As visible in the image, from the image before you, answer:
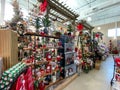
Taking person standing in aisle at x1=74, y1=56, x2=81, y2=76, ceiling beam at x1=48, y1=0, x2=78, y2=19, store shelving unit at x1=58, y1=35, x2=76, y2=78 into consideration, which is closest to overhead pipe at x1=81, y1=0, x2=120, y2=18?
ceiling beam at x1=48, y1=0, x2=78, y2=19

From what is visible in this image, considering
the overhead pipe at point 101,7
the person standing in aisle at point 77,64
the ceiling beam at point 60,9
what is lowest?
the person standing in aisle at point 77,64

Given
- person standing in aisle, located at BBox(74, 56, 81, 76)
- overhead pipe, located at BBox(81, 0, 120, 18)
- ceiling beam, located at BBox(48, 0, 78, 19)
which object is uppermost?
overhead pipe, located at BBox(81, 0, 120, 18)

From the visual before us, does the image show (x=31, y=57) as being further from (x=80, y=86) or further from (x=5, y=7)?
(x=5, y=7)

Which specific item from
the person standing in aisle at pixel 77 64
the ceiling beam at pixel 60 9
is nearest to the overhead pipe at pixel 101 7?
the ceiling beam at pixel 60 9

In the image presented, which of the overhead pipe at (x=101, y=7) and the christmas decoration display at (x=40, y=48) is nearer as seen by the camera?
the christmas decoration display at (x=40, y=48)

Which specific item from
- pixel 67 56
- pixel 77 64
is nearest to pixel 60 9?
pixel 67 56

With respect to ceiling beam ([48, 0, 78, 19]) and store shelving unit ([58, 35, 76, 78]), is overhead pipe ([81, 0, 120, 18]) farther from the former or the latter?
store shelving unit ([58, 35, 76, 78])

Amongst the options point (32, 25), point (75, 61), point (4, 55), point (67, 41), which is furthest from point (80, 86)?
point (4, 55)

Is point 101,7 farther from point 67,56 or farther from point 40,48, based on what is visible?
point 40,48

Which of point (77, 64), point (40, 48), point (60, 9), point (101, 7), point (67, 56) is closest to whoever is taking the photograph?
point (40, 48)

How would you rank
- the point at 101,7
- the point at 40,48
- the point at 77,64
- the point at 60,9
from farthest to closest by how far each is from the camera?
the point at 101,7
the point at 77,64
the point at 60,9
the point at 40,48

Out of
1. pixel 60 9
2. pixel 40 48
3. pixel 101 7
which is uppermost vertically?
pixel 101 7

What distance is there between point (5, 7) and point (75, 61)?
3703 millimetres

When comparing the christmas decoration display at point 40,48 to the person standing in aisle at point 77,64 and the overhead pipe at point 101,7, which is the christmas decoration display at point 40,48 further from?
the overhead pipe at point 101,7
